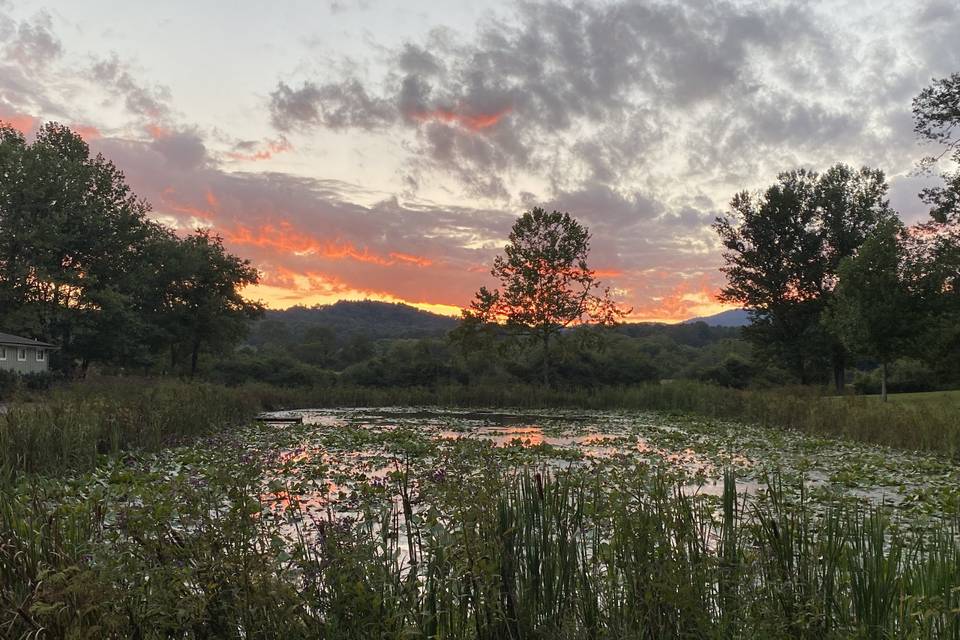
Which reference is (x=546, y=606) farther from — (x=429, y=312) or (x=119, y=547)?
(x=429, y=312)

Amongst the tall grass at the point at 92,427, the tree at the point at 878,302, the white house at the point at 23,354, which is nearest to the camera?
the tall grass at the point at 92,427

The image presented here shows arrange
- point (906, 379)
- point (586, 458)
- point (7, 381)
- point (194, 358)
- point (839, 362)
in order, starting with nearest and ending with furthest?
point (586, 458) < point (7, 381) < point (906, 379) < point (839, 362) < point (194, 358)

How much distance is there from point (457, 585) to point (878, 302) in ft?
119

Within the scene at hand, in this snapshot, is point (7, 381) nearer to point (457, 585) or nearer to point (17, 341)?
point (17, 341)

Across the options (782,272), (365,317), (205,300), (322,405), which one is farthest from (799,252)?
(365,317)

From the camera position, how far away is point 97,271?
47.5 metres

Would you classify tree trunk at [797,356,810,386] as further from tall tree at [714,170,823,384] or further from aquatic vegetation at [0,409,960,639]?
aquatic vegetation at [0,409,960,639]

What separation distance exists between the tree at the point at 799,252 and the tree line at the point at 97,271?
42.8 metres

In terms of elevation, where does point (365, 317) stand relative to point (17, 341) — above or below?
above

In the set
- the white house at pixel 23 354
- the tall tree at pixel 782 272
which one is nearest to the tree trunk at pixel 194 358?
the white house at pixel 23 354

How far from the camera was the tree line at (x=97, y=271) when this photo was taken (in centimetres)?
4259

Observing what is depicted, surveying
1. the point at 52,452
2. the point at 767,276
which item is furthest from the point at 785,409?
the point at 767,276

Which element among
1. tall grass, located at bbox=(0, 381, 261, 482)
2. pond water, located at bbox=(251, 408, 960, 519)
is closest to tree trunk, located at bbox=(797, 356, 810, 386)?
pond water, located at bbox=(251, 408, 960, 519)

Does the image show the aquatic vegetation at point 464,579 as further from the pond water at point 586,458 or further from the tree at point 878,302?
the tree at point 878,302
